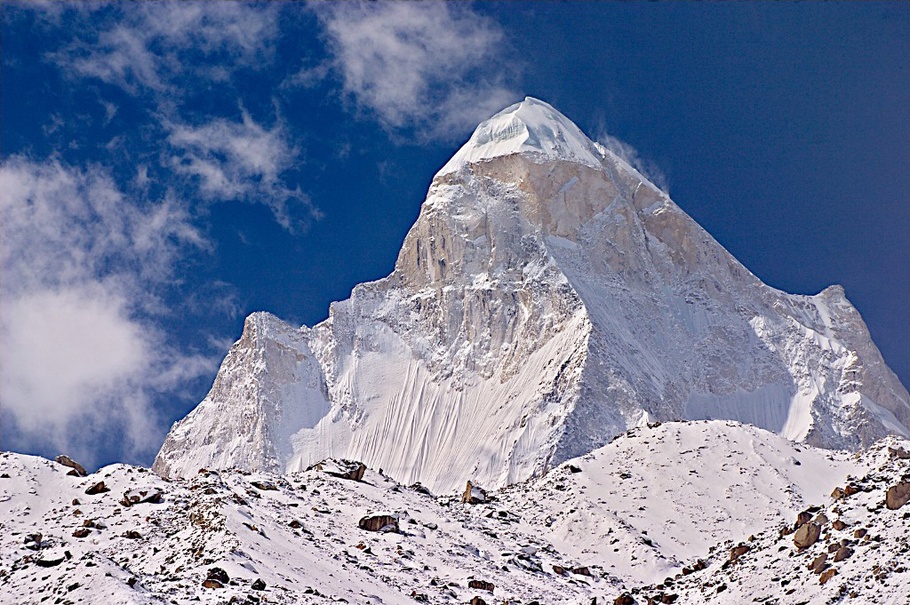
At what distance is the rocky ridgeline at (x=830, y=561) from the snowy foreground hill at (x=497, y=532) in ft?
0.32

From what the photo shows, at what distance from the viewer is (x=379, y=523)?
270 ft

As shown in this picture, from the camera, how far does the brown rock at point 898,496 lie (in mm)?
57156

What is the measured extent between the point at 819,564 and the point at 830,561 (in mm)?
407

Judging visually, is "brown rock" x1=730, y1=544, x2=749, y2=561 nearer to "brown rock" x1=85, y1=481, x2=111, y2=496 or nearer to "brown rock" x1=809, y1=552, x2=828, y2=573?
"brown rock" x1=809, y1=552, x2=828, y2=573

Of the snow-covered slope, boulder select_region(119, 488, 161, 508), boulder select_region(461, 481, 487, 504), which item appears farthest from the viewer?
boulder select_region(461, 481, 487, 504)

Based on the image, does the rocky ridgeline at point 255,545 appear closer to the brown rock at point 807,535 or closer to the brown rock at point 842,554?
the brown rock at point 807,535

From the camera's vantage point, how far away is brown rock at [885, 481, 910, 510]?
2250 inches

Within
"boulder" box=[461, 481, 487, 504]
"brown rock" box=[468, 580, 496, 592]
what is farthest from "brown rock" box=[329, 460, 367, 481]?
"brown rock" box=[468, 580, 496, 592]

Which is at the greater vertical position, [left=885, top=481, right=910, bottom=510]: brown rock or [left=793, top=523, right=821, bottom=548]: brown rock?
[left=885, top=481, right=910, bottom=510]: brown rock

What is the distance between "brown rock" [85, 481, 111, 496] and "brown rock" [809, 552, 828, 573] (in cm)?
3912

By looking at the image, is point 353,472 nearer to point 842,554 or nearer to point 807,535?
point 807,535

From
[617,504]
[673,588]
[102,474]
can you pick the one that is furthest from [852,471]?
[102,474]

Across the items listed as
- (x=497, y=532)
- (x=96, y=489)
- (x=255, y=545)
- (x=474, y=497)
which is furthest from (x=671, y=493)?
(x=96, y=489)

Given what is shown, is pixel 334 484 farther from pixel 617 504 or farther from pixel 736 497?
pixel 736 497
